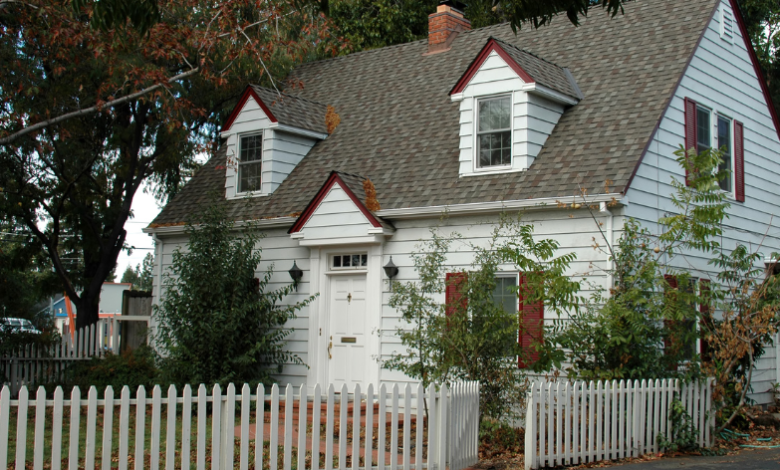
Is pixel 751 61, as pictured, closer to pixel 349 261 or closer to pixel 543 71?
pixel 543 71

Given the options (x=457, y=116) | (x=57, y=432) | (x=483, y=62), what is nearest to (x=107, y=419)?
(x=57, y=432)

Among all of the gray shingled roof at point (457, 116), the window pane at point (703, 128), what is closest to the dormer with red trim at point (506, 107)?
the gray shingled roof at point (457, 116)

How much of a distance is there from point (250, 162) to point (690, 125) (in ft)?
27.4

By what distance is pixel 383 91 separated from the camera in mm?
17250

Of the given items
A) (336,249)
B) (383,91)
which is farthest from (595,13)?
(336,249)

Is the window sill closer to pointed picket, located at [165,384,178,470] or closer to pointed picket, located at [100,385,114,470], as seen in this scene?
pointed picket, located at [165,384,178,470]

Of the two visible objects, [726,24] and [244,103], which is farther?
[244,103]

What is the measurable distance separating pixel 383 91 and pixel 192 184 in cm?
468

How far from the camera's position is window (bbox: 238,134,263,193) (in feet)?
53.2

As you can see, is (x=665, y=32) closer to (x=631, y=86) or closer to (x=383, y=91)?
→ (x=631, y=86)

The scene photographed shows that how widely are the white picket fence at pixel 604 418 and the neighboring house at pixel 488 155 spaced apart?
2.02 meters

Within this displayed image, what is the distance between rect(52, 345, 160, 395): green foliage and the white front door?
3.32 meters

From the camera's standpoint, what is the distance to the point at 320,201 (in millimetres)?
13914

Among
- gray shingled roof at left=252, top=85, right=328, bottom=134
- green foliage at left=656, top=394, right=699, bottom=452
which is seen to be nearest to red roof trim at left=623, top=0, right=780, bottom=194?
green foliage at left=656, top=394, right=699, bottom=452
